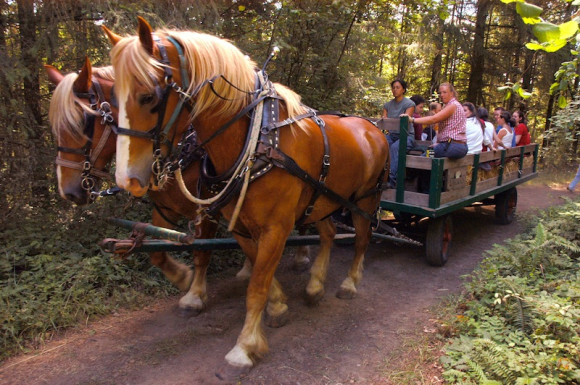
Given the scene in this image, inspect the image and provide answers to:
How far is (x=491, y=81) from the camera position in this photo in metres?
15.2

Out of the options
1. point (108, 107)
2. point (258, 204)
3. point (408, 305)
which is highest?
point (108, 107)

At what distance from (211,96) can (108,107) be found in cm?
90

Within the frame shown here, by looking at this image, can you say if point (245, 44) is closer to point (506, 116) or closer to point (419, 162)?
point (419, 162)

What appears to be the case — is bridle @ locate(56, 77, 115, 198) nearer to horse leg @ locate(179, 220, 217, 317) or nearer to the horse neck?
the horse neck

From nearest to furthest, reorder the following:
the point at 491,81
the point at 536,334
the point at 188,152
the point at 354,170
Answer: the point at 536,334 < the point at 188,152 < the point at 354,170 < the point at 491,81

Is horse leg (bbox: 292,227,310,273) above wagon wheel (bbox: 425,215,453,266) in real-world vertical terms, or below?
below

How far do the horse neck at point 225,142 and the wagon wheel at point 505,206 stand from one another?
20.0ft

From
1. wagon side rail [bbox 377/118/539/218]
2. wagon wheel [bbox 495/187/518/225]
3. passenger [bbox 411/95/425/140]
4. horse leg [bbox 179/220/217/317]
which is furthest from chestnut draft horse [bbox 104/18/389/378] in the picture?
wagon wheel [bbox 495/187/518/225]

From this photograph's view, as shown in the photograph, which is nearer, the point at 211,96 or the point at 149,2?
the point at 211,96

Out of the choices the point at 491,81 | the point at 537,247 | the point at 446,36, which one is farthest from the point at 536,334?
the point at 491,81

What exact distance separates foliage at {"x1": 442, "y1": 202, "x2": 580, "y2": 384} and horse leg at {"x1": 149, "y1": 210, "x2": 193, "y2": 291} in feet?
7.88

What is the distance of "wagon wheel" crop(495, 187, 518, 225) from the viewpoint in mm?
7168

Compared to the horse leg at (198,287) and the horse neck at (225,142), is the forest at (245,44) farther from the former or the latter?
the horse leg at (198,287)

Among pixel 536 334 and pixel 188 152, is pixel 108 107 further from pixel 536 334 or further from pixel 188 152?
pixel 536 334
